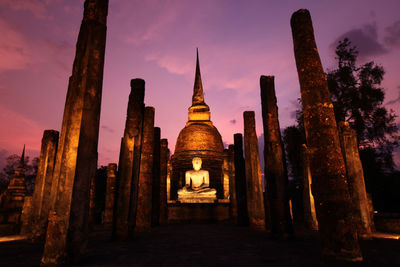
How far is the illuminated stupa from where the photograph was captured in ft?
88.0

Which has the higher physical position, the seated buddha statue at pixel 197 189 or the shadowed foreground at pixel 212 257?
the seated buddha statue at pixel 197 189

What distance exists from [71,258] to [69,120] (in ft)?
7.71

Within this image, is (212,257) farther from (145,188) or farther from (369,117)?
(369,117)

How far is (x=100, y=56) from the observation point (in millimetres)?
5262

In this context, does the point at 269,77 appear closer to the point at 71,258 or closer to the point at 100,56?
the point at 100,56

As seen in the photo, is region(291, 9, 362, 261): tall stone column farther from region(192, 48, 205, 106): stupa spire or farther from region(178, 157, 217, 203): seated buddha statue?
region(192, 48, 205, 106): stupa spire

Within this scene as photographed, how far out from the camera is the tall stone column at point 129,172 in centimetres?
747

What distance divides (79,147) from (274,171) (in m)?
5.43

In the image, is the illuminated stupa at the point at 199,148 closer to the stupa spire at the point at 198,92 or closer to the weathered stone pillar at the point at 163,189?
the stupa spire at the point at 198,92

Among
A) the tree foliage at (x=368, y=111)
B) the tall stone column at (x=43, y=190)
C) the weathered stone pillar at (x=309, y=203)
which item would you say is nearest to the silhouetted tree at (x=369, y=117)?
the tree foliage at (x=368, y=111)

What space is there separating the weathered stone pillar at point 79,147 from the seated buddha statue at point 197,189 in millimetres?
13293

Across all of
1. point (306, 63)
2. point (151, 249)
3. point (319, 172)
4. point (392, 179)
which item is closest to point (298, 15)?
point (306, 63)

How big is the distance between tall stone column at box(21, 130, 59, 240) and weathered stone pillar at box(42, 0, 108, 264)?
13.7 feet

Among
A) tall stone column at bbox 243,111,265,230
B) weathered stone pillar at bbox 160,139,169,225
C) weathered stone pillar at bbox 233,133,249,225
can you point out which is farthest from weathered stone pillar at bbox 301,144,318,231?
weathered stone pillar at bbox 160,139,169,225
